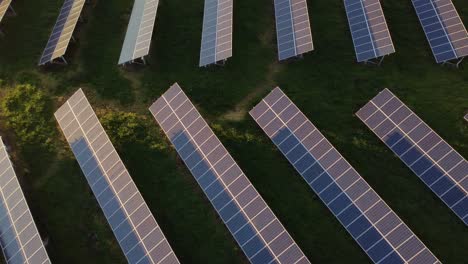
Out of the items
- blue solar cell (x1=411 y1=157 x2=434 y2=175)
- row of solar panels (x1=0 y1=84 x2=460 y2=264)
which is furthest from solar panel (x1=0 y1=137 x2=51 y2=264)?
blue solar cell (x1=411 y1=157 x2=434 y2=175)

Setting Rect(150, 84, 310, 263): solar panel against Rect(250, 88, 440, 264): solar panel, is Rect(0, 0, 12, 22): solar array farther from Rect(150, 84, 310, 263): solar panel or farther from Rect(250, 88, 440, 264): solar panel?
Rect(250, 88, 440, 264): solar panel

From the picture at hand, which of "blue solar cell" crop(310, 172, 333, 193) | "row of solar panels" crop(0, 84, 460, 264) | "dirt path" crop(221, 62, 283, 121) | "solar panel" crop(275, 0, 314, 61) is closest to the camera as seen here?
"row of solar panels" crop(0, 84, 460, 264)

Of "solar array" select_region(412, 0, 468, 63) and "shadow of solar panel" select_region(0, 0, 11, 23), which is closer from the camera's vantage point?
"solar array" select_region(412, 0, 468, 63)

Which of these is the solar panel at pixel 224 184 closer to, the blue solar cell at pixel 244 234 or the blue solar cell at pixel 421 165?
the blue solar cell at pixel 244 234

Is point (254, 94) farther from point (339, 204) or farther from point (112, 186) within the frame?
point (112, 186)

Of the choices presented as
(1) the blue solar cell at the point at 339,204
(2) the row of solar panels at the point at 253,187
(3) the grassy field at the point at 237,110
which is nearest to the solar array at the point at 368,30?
(3) the grassy field at the point at 237,110

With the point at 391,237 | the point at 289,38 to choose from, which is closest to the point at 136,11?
the point at 289,38

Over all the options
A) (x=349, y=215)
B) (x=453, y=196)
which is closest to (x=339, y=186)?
(x=349, y=215)

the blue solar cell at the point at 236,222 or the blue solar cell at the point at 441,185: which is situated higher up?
the blue solar cell at the point at 236,222
